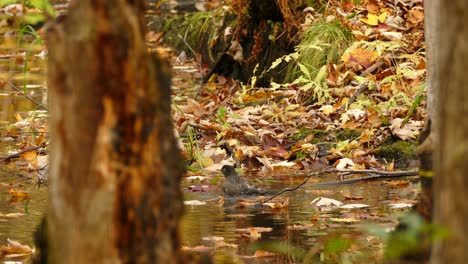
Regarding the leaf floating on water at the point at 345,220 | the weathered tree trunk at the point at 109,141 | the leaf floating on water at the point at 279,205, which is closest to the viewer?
the weathered tree trunk at the point at 109,141

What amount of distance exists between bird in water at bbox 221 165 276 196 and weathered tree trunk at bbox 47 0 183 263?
3985 millimetres

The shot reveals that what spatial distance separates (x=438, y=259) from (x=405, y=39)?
766cm

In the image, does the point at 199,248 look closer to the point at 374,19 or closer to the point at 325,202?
the point at 325,202

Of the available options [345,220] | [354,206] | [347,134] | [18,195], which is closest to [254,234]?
[345,220]

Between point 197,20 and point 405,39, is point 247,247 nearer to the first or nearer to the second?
point 405,39

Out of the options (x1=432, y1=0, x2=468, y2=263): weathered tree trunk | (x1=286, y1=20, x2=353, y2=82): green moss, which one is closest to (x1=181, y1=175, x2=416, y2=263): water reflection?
(x1=432, y1=0, x2=468, y2=263): weathered tree trunk

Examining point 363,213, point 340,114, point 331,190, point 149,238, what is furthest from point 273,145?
point 149,238

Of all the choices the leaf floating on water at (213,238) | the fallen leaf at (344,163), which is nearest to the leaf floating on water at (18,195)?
the leaf floating on water at (213,238)

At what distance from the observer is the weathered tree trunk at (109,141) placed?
3.23m

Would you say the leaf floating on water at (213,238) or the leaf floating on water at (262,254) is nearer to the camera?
the leaf floating on water at (262,254)

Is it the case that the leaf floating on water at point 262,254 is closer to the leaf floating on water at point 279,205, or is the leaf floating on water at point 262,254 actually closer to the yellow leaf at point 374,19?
the leaf floating on water at point 279,205

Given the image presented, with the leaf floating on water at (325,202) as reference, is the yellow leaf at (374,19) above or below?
above

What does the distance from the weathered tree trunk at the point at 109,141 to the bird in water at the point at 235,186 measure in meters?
3.99

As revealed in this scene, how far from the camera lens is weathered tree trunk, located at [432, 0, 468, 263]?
9.34ft
